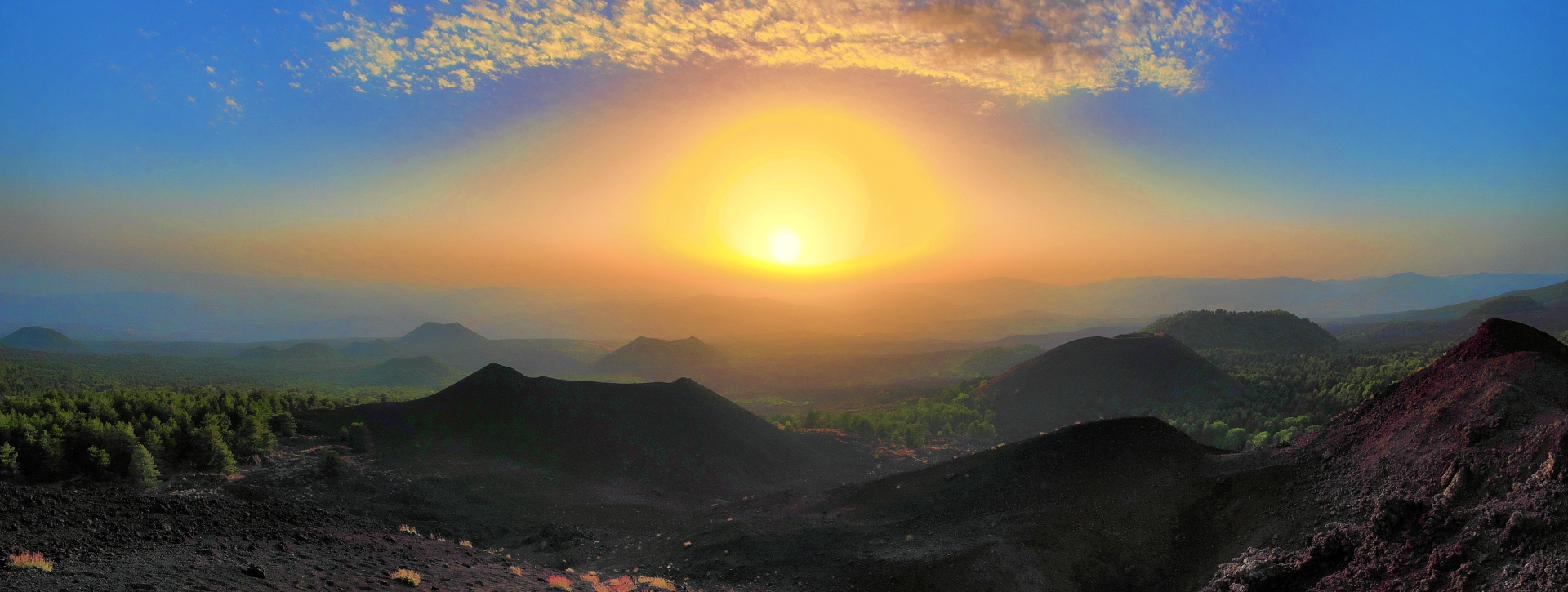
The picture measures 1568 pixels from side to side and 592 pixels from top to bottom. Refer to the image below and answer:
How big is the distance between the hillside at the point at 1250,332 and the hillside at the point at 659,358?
10019 cm

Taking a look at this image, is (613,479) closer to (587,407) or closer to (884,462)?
(587,407)

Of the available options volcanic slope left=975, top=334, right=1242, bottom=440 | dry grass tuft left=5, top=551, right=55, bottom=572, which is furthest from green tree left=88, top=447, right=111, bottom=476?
volcanic slope left=975, top=334, right=1242, bottom=440

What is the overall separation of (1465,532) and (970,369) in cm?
10694

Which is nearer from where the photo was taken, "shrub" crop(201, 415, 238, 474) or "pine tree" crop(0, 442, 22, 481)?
"pine tree" crop(0, 442, 22, 481)

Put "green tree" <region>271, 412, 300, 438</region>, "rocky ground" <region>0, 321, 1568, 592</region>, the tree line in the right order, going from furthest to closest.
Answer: "green tree" <region>271, 412, 300, 438</region> < the tree line < "rocky ground" <region>0, 321, 1568, 592</region>

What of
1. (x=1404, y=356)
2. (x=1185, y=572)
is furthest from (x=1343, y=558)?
(x=1404, y=356)

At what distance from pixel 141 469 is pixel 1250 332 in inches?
4387

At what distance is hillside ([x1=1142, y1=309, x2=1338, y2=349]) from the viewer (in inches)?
3191

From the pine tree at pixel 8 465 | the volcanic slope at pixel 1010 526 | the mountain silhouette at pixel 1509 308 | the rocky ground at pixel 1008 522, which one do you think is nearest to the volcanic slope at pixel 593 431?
the rocky ground at pixel 1008 522

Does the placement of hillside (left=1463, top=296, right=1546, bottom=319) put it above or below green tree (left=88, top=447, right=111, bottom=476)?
below

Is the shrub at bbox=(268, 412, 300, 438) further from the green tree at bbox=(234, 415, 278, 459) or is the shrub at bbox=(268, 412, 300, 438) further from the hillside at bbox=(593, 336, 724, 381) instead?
the hillside at bbox=(593, 336, 724, 381)

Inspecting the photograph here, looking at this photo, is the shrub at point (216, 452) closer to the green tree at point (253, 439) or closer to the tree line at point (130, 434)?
the tree line at point (130, 434)

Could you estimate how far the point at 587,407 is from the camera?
4231cm

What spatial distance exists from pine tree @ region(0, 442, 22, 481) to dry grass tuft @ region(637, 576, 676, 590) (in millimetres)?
23417
